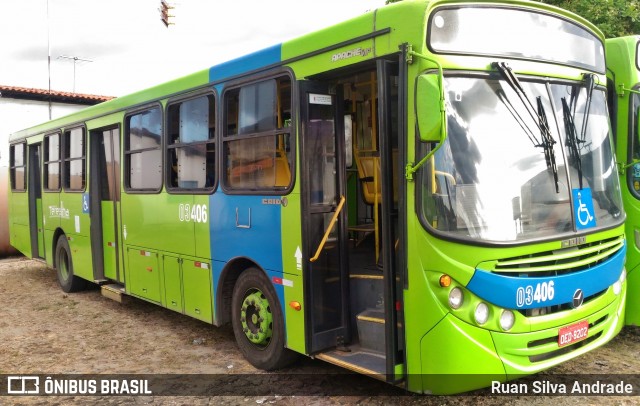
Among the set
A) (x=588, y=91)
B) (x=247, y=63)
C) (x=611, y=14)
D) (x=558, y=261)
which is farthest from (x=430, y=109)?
(x=611, y=14)

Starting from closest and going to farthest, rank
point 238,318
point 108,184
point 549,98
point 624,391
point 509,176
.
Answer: point 509,176 → point 549,98 → point 624,391 → point 238,318 → point 108,184

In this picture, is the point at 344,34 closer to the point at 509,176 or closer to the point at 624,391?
the point at 509,176

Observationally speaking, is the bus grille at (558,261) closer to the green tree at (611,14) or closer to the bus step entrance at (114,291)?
the bus step entrance at (114,291)

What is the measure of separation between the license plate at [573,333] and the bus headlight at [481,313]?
63cm

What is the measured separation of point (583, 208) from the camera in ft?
13.8

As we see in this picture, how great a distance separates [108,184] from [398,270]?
5812 mm

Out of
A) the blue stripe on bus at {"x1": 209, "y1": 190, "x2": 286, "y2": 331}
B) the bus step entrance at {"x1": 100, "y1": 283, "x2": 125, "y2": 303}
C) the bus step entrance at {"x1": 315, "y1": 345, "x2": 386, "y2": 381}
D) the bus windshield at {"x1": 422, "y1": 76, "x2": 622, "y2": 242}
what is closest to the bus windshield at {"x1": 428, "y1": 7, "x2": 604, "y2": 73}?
the bus windshield at {"x1": 422, "y1": 76, "x2": 622, "y2": 242}

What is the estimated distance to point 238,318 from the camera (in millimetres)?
5684

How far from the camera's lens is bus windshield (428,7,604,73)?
3.79 meters

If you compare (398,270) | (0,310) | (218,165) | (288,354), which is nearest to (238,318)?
(288,354)

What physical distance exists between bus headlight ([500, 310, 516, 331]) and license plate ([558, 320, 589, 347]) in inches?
17.1

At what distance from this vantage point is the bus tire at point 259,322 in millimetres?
5184

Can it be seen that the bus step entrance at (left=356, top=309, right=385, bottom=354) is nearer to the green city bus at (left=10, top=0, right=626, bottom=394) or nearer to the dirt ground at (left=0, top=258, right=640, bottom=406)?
the green city bus at (left=10, top=0, right=626, bottom=394)

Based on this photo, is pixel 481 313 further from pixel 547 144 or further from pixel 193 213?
pixel 193 213
